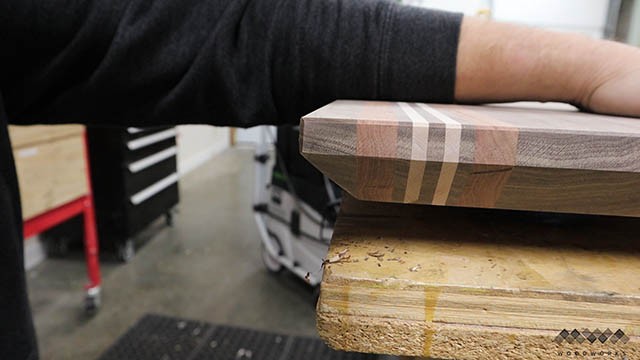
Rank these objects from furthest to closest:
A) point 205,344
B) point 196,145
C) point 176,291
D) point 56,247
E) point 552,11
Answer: point 196,145
point 552,11
point 56,247
point 176,291
point 205,344

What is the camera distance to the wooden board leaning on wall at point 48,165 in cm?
122

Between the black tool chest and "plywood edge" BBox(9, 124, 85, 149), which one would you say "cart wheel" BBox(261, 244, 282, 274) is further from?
"plywood edge" BBox(9, 124, 85, 149)

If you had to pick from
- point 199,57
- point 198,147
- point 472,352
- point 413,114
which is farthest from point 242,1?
point 198,147

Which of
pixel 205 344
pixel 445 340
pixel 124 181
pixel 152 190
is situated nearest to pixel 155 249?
pixel 152 190

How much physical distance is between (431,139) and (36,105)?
1.16ft

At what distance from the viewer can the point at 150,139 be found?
2047 millimetres

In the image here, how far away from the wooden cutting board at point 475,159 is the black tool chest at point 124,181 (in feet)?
5.63

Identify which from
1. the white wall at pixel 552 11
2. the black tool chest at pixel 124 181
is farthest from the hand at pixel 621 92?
the white wall at pixel 552 11

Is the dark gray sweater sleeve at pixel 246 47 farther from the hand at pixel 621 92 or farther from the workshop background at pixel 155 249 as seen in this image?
the workshop background at pixel 155 249

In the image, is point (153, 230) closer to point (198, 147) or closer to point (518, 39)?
point (198, 147)

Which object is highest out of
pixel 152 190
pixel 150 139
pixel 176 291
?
pixel 150 139

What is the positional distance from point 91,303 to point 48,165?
544mm

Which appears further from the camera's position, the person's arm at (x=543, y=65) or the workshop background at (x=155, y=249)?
the workshop background at (x=155, y=249)

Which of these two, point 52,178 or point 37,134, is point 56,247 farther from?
point 37,134
